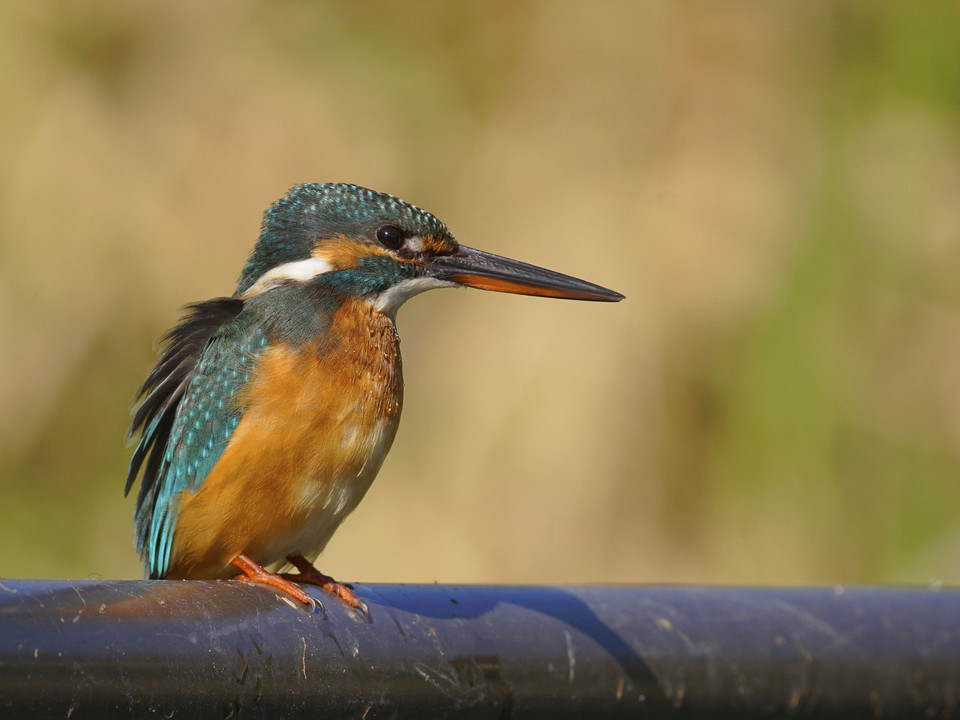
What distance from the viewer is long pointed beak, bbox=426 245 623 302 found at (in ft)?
7.32

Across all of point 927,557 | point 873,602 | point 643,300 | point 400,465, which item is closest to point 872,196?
point 643,300

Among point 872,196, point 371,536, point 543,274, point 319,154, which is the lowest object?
point 371,536

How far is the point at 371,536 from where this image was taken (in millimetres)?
3496

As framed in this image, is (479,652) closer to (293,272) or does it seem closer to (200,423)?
(200,423)

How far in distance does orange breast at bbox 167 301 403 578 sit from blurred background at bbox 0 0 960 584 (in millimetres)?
1405

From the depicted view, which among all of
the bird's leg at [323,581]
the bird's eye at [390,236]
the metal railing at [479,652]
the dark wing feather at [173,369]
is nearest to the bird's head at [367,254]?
the bird's eye at [390,236]

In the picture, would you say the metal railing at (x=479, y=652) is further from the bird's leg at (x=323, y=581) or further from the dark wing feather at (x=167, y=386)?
the dark wing feather at (x=167, y=386)

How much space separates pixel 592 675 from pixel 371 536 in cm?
208

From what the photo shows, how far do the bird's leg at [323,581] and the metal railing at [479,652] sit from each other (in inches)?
0.8

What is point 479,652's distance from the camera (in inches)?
54.9

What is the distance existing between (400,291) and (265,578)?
0.61 metres

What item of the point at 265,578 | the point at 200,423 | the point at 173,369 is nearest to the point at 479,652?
the point at 265,578

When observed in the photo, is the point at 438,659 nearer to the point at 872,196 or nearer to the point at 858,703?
the point at 858,703

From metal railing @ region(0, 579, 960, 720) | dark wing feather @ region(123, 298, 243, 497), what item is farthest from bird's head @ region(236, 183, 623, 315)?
metal railing @ region(0, 579, 960, 720)
